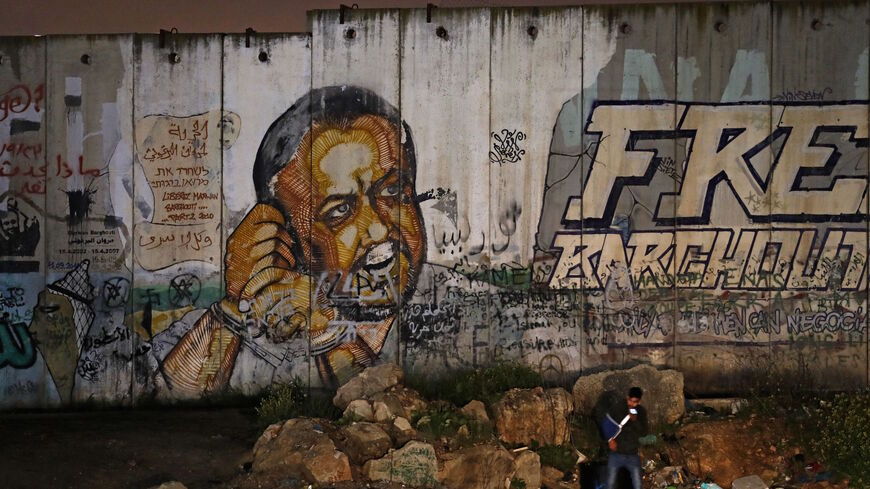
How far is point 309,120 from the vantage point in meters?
9.10

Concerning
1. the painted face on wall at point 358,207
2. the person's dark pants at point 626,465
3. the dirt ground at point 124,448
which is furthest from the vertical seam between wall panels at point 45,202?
the person's dark pants at point 626,465

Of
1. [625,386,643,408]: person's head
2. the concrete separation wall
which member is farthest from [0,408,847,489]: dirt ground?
[625,386,643,408]: person's head

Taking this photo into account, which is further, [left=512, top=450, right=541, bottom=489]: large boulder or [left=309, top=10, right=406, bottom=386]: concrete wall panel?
[left=309, top=10, right=406, bottom=386]: concrete wall panel

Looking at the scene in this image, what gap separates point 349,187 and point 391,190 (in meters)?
0.46

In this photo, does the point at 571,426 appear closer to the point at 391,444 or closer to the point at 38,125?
the point at 391,444

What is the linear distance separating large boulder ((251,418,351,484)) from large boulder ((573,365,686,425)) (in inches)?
107

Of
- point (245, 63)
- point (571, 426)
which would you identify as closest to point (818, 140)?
point (571, 426)

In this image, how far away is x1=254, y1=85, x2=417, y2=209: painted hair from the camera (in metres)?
9.06

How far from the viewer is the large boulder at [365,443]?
24.5 feet

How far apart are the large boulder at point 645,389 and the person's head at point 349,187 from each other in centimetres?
215

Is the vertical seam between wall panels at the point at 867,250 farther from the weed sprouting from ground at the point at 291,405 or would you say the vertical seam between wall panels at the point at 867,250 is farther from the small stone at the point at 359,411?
the weed sprouting from ground at the point at 291,405

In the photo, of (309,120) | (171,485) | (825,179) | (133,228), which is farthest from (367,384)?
(825,179)

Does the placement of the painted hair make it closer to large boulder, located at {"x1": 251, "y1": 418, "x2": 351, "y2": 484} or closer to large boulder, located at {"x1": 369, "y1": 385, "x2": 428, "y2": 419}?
large boulder, located at {"x1": 369, "y1": 385, "x2": 428, "y2": 419}

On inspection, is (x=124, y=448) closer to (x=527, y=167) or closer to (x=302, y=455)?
(x=302, y=455)
